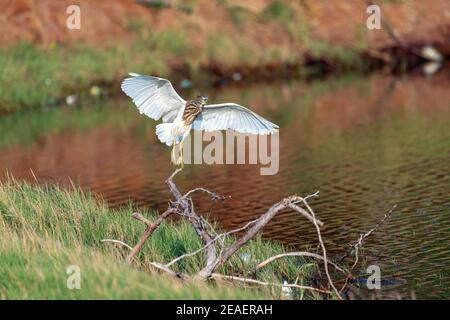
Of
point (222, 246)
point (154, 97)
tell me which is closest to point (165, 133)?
point (154, 97)

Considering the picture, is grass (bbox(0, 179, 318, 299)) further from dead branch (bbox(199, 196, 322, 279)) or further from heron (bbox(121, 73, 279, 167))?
heron (bbox(121, 73, 279, 167))

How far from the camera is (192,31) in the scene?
128ft

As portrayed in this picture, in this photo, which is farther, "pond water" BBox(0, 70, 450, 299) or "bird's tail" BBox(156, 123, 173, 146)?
"pond water" BBox(0, 70, 450, 299)

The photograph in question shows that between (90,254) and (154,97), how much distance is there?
2.16m

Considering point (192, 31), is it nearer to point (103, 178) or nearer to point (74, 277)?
point (103, 178)

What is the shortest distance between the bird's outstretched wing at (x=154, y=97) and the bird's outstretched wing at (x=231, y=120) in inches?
11.9

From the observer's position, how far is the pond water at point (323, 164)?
13805mm

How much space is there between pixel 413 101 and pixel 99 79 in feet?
36.0

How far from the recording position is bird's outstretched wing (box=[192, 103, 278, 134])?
1160 centimetres

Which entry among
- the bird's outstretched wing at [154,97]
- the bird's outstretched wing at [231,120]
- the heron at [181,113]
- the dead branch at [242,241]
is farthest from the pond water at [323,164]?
the bird's outstretched wing at [154,97]

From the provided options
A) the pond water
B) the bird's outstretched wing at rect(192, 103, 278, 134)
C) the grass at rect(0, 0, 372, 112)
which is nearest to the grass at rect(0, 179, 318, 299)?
the pond water

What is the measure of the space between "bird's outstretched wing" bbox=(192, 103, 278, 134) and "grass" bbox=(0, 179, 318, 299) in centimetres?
145

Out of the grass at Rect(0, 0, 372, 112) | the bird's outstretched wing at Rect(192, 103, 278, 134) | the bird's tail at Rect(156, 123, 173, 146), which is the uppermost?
the grass at Rect(0, 0, 372, 112)

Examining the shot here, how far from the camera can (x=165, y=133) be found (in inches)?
459
